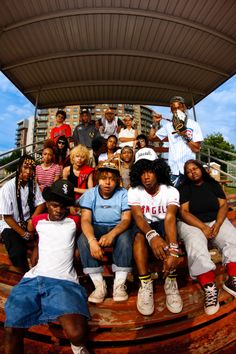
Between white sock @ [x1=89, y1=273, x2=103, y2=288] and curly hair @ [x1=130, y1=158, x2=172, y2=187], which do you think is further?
curly hair @ [x1=130, y1=158, x2=172, y2=187]

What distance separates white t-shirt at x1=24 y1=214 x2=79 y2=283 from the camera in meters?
2.10

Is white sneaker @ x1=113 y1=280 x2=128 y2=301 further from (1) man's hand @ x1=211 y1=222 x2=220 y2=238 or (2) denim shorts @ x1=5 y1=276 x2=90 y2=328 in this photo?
(1) man's hand @ x1=211 y1=222 x2=220 y2=238

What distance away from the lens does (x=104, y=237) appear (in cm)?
235

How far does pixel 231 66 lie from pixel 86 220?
235 inches

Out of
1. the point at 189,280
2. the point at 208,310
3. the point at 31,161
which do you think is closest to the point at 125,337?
the point at 208,310

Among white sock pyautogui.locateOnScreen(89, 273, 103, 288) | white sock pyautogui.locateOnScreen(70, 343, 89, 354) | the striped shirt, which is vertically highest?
the striped shirt

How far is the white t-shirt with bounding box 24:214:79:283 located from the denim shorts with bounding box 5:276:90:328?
2.8 inches

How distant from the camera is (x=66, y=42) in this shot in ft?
17.9

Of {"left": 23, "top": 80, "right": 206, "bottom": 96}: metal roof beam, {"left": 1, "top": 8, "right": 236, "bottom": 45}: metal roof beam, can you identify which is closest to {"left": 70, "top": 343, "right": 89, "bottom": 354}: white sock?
{"left": 1, "top": 8, "right": 236, "bottom": 45}: metal roof beam

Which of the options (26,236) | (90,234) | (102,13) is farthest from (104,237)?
(102,13)

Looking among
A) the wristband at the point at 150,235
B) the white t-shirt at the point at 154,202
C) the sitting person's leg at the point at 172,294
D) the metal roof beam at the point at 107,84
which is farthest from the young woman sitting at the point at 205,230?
the metal roof beam at the point at 107,84

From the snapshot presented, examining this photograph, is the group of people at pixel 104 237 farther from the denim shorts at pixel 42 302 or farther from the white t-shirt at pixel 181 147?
the white t-shirt at pixel 181 147

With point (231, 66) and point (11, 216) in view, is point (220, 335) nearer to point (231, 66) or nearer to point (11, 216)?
point (11, 216)

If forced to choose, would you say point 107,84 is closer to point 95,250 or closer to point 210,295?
point 95,250
